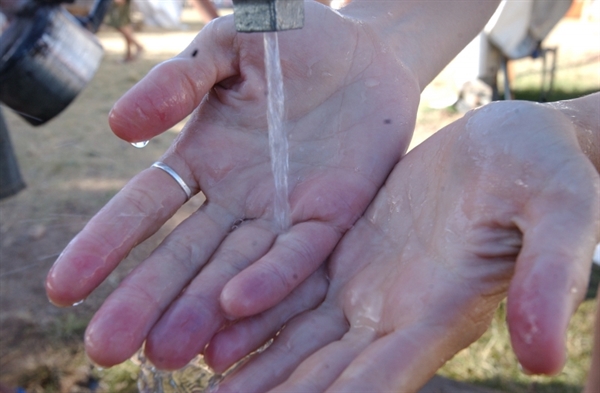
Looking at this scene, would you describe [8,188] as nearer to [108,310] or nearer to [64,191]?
[64,191]

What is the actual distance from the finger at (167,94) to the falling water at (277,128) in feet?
0.50

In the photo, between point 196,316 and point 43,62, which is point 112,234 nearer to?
point 196,316

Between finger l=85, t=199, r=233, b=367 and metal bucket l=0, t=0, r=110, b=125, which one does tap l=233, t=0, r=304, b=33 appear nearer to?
finger l=85, t=199, r=233, b=367

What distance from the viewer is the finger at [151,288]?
1.14 m

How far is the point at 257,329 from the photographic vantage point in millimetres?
1263

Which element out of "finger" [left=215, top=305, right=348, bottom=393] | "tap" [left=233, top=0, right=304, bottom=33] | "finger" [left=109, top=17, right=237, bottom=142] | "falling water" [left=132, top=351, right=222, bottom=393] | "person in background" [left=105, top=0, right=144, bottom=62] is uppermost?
"tap" [left=233, top=0, right=304, bottom=33]

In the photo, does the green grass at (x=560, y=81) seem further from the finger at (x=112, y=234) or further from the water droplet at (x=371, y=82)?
the finger at (x=112, y=234)

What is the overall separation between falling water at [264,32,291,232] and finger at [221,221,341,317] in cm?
13

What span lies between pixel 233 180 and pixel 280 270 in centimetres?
40

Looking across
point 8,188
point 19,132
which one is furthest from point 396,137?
point 19,132

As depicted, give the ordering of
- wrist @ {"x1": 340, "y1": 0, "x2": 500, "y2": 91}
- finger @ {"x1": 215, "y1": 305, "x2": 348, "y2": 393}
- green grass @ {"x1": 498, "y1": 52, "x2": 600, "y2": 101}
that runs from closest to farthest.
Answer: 1. finger @ {"x1": 215, "y1": 305, "x2": 348, "y2": 393}
2. wrist @ {"x1": 340, "y1": 0, "x2": 500, "y2": 91}
3. green grass @ {"x1": 498, "y1": 52, "x2": 600, "y2": 101}

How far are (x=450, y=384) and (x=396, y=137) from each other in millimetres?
1045

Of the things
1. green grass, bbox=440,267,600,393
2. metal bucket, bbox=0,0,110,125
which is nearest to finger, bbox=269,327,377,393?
green grass, bbox=440,267,600,393

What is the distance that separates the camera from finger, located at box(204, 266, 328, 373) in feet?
4.00
